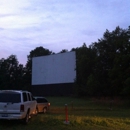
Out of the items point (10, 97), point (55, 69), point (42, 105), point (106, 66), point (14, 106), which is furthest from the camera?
point (55, 69)

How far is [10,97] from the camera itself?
1700 centimetres

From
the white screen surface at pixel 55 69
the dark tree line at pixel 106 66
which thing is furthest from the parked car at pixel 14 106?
the white screen surface at pixel 55 69

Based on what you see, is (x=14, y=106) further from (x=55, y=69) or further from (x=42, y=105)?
(x=55, y=69)

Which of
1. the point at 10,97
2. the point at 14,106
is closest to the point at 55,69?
the point at 10,97

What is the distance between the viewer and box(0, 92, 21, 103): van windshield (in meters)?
16.9

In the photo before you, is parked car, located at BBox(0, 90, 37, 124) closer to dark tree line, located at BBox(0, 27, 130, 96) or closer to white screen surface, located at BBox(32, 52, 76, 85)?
dark tree line, located at BBox(0, 27, 130, 96)

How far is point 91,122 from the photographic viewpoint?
17.7m

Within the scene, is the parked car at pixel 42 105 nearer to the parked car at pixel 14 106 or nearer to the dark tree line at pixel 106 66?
the parked car at pixel 14 106

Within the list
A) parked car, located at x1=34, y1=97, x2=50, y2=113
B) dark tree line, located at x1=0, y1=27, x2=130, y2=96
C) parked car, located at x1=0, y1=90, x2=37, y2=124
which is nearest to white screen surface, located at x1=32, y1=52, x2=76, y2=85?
dark tree line, located at x1=0, y1=27, x2=130, y2=96

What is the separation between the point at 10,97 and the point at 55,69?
73.3 metres

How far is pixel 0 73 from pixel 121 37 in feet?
240

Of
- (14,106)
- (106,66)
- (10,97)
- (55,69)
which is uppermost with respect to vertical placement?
(55,69)

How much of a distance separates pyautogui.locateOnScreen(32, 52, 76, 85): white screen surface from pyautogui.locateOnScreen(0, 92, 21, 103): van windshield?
6732 centimetres

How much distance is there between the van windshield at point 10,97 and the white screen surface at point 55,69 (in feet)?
221
